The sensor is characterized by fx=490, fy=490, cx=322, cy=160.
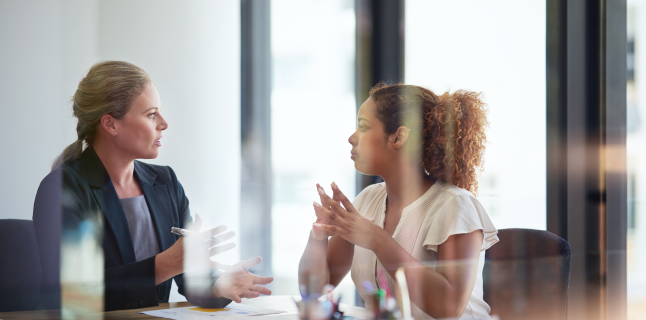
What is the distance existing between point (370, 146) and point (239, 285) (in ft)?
1.83

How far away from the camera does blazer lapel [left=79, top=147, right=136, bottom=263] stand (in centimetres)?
151

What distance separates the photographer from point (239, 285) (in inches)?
53.2

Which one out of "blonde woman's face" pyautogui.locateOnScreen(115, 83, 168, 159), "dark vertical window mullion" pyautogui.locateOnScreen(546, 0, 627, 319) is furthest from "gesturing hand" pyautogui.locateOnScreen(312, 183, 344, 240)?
"dark vertical window mullion" pyautogui.locateOnScreen(546, 0, 627, 319)

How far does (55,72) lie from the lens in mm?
2211

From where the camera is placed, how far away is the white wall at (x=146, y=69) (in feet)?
6.86

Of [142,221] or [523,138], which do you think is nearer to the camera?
[142,221]

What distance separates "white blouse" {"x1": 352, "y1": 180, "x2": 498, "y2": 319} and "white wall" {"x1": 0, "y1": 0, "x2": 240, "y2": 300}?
A: 1.47 meters

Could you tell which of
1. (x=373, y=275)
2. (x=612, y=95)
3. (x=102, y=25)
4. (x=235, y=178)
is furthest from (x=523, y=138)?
(x=102, y=25)

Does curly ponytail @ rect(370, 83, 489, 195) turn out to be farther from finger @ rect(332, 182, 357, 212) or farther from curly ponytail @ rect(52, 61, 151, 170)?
curly ponytail @ rect(52, 61, 151, 170)

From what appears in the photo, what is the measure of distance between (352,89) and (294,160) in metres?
0.53

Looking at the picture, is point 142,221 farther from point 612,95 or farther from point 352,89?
point 612,95

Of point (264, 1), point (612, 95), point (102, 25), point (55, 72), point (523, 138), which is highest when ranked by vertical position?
point (264, 1)

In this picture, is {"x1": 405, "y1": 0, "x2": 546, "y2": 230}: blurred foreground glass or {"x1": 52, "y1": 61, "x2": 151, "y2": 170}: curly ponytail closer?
{"x1": 52, "y1": 61, "x2": 151, "y2": 170}: curly ponytail

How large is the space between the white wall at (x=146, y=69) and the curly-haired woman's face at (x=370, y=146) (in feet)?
4.67
